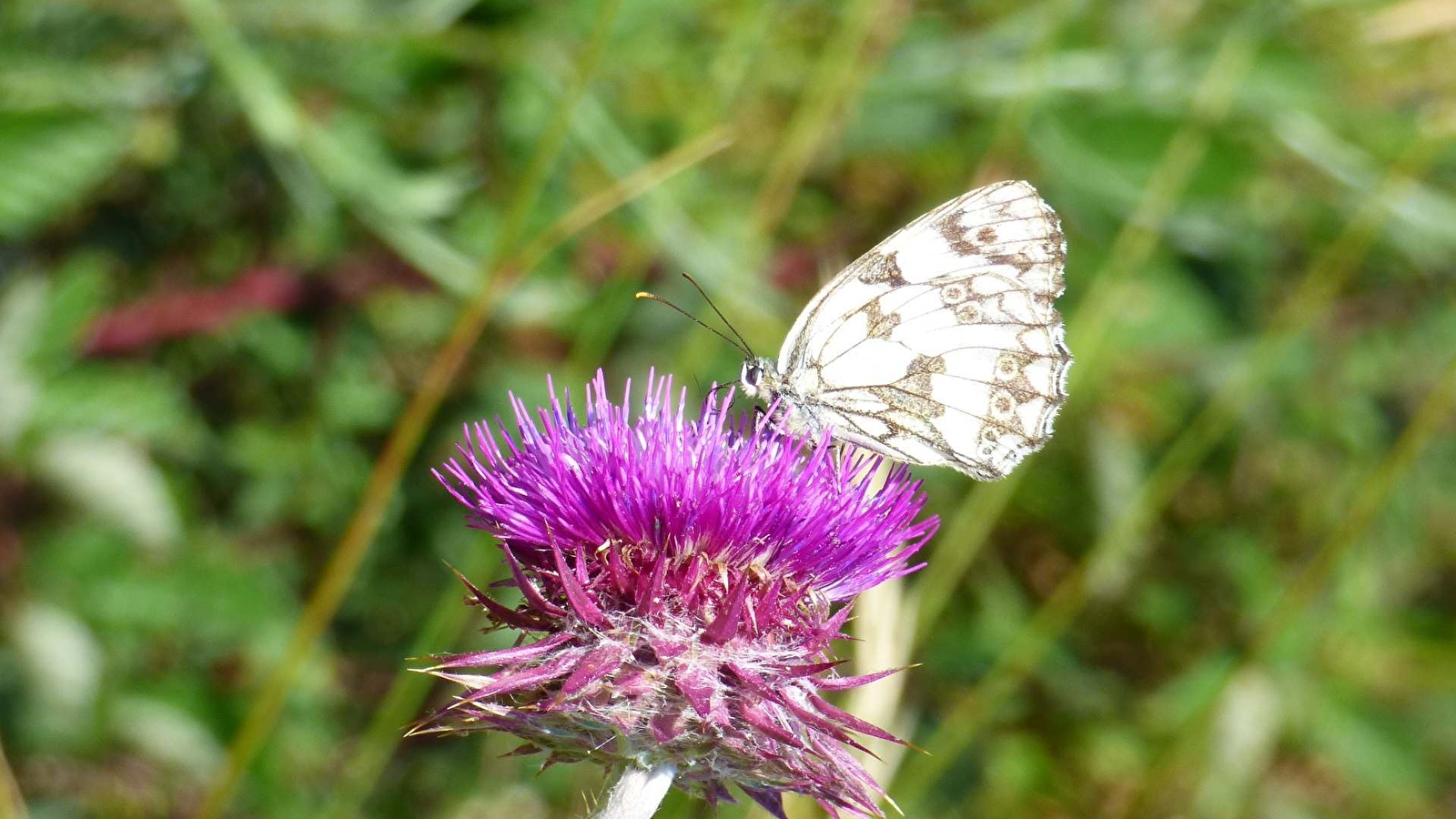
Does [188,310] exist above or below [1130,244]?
below

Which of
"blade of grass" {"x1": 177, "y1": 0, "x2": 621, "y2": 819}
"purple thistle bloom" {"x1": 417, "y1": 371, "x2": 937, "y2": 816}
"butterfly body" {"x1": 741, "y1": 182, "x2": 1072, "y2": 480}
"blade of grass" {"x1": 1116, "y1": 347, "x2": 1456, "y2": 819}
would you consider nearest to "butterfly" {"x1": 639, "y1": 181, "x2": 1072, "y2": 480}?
"butterfly body" {"x1": 741, "y1": 182, "x2": 1072, "y2": 480}

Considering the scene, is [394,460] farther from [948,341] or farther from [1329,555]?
[1329,555]

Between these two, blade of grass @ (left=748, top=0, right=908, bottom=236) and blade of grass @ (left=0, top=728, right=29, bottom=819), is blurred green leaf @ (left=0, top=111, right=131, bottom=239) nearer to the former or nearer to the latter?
blade of grass @ (left=0, top=728, right=29, bottom=819)

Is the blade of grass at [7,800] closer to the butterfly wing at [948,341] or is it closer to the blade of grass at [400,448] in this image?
the blade of grass at [400,448]

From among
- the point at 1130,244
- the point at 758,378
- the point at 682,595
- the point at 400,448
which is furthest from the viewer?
the point at 1130,244

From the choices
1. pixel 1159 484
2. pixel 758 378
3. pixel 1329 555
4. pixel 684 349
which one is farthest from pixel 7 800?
pixel 1329 555

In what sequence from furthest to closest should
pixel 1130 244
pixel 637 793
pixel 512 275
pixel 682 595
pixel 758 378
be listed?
pixel 1130 244
pixel 512 275
pixel 758 378
pixel 682 595
pixel 637 793

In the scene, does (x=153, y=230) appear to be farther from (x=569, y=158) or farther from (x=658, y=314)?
(x=658, y=314)

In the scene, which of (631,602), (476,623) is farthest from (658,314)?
(631,602)
